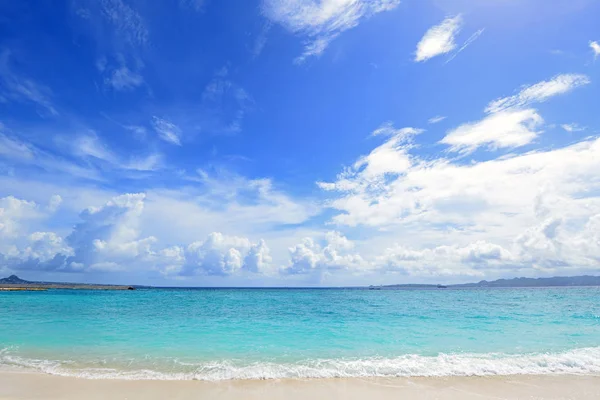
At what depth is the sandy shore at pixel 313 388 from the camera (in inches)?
336

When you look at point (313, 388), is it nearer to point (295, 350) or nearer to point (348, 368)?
point (348, 368)

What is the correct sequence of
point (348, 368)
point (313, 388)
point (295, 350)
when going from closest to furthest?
point (313, 388)
point (348, 368)
point (295, 350)

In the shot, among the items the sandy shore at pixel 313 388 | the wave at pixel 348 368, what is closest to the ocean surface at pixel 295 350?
the wave at pixel 348 368

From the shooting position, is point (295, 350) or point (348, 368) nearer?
point (348, 368)

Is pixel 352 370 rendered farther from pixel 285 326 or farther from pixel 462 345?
pixel 285 326

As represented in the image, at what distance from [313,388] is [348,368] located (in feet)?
7.61

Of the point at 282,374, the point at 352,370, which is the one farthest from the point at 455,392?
the point at 282,374

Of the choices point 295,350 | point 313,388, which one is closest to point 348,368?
point 313,388

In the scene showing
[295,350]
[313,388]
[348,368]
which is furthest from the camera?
[295,350]

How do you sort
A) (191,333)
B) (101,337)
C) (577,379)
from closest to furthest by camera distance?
(577,379) < (101,337) < (191,333)

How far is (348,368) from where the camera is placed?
36.7 ft

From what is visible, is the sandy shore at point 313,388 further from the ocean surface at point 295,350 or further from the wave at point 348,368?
the ocean surface at point 295,350

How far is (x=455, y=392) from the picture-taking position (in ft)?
29.3

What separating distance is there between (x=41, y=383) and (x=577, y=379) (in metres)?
15.9
